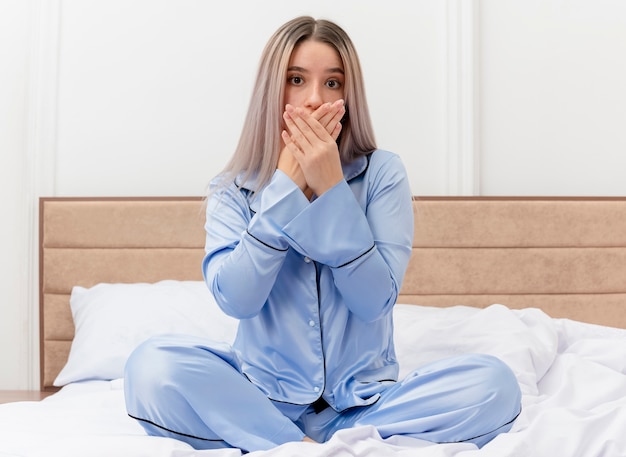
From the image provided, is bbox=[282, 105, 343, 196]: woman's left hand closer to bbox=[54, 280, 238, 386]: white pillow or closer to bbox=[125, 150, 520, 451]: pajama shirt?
bbox=[125, 150, 520, 451]: pajama shirt

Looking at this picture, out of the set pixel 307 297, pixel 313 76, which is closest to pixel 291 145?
pixel 313 76

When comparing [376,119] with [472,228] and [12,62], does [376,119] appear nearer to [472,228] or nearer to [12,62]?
[472,228]

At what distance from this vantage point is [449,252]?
2959 millimetres

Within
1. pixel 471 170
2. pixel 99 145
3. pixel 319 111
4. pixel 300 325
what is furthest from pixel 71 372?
pixel 471 170

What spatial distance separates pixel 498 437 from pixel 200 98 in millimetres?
1916

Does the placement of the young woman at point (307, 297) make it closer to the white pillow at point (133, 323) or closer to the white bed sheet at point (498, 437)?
the white bed sheet at point (498, 437)

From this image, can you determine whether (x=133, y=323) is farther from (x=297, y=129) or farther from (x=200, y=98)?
(x=297, y=129)

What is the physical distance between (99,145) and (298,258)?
1520 mm

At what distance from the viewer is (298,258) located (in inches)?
70.0

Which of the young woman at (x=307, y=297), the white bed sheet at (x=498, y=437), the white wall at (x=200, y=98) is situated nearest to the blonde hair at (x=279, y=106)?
the young woman at (x=307, y=297)

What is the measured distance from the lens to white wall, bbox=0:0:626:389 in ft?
9.92

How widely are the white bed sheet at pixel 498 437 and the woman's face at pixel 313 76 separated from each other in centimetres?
75

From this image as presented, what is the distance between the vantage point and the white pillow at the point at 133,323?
2.50 meters

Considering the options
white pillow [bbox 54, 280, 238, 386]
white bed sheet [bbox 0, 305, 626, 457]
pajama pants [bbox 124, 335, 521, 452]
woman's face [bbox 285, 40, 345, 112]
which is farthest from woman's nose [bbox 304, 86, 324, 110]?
white pillow [bbox 54, 280, 238, 386]
